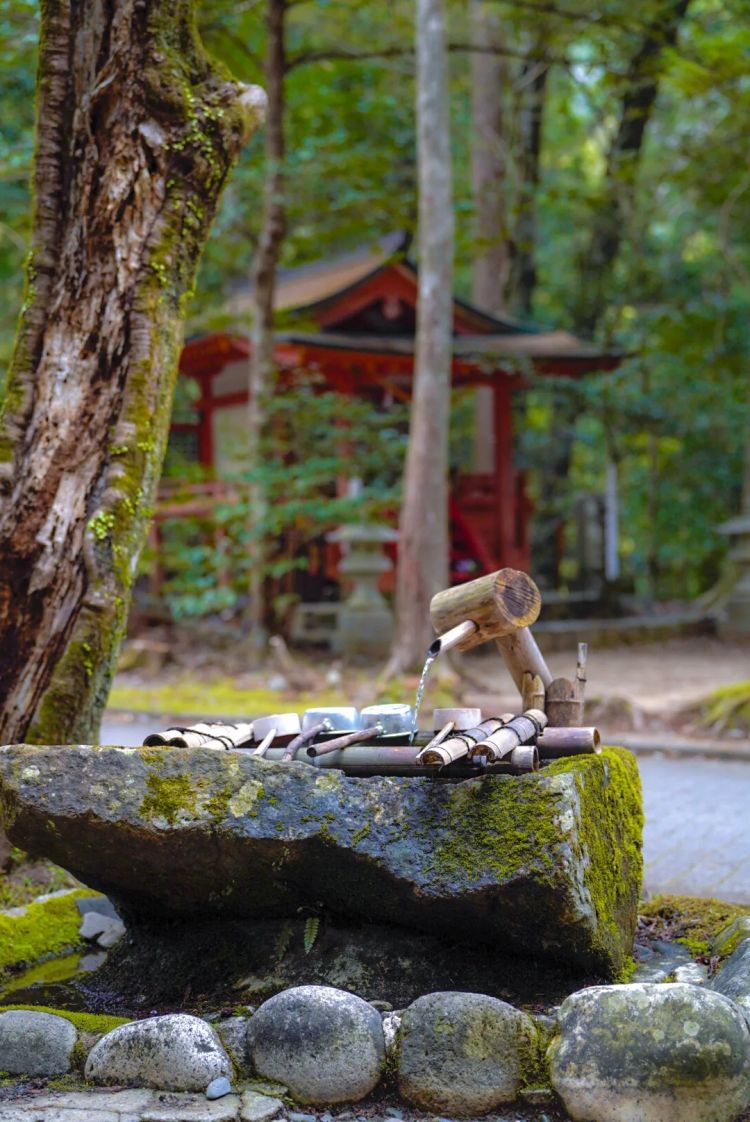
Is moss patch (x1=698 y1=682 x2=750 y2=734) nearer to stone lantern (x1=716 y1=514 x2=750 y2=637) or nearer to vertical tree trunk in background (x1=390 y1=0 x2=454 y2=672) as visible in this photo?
vertical tree trunk in background (x1=390 y1=0 x2=454 y2=672)

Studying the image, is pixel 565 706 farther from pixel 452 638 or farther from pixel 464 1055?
pixel 464 1055

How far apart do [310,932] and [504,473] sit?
12.0m

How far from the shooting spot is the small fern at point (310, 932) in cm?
329

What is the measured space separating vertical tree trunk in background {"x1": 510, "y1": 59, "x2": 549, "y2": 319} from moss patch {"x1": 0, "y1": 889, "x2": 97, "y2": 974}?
1439 centimetres

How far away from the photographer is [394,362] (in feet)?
43.7

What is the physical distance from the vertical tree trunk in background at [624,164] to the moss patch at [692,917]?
11.4 metres

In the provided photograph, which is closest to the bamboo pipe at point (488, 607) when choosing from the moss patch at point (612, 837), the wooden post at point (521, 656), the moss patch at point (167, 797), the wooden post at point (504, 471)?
the wooden post at point (521, 656)

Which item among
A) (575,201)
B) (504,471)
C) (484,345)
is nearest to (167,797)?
(484,345)

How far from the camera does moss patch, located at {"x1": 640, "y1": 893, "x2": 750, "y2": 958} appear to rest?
145 inches

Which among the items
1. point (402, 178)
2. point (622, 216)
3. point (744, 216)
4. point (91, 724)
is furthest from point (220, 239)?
point (91, 724)

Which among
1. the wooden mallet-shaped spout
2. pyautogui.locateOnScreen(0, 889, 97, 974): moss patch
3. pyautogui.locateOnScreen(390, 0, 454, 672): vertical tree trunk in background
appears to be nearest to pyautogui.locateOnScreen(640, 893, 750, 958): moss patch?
the wooden mallet-shaped spout

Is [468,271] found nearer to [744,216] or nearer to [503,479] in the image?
[744,216]

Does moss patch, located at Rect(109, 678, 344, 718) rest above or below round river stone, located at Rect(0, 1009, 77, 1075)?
above

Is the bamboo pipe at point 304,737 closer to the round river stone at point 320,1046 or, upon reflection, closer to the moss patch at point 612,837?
the round river stone at point 320,1046
